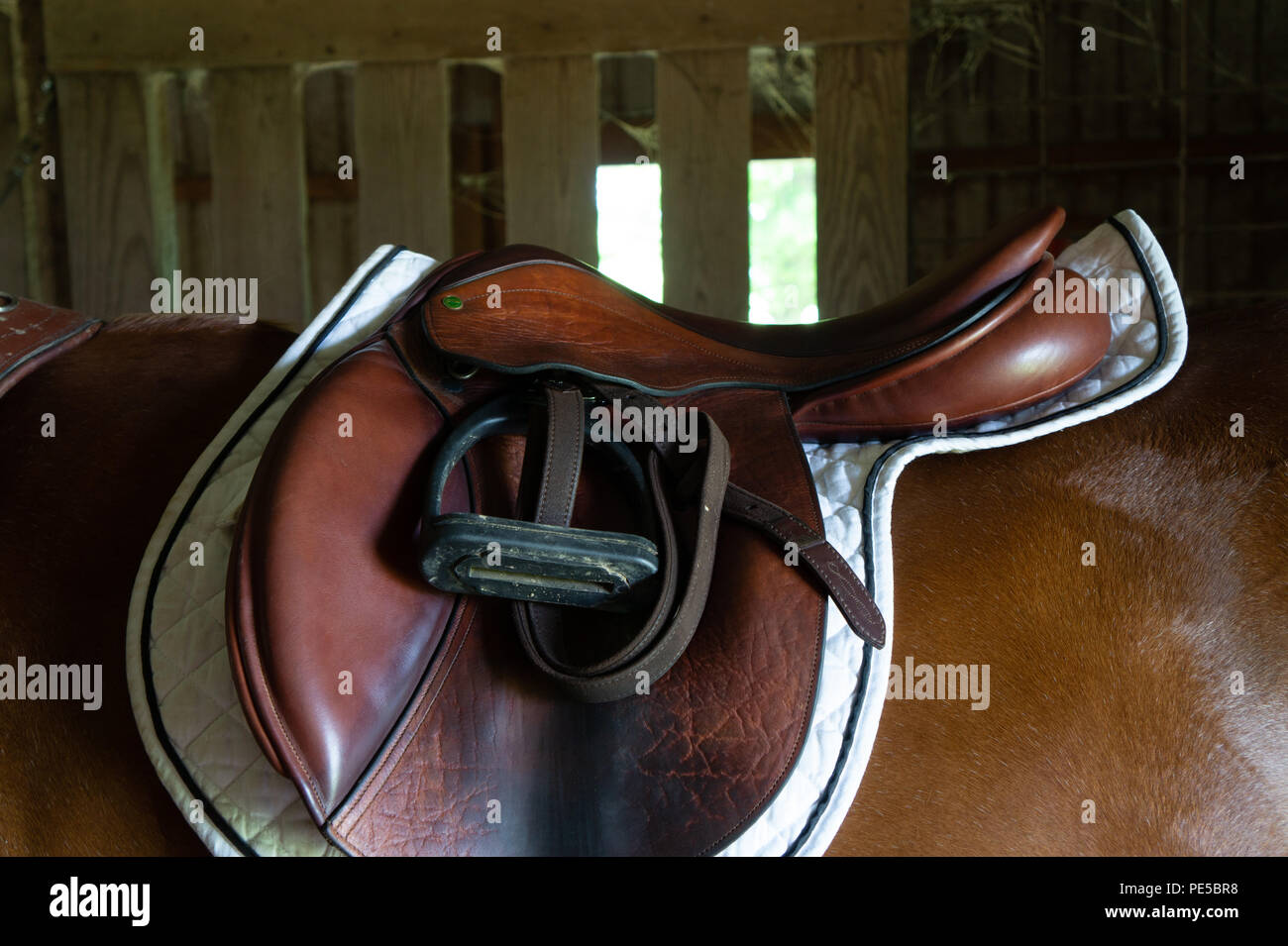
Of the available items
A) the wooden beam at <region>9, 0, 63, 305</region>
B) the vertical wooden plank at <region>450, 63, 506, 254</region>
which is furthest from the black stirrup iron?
the vertical wooden plank at <region>450, 63, 506, 254</region>

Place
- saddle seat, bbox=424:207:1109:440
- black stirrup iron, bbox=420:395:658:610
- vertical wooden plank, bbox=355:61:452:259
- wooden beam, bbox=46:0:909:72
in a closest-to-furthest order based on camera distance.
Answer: black stirrup iron, bbox=420:395:658:610 → saddle seat, bbox=424:207:1109:440 → wooden beam, bbox=46:0:909:72 → vertical wooden plank, bbox=355:61:452:259

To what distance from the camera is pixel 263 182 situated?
92.5 inches

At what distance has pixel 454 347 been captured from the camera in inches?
28.2

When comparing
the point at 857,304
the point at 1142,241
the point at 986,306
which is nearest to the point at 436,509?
the point at 986,306

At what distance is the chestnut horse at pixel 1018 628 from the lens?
0.69m

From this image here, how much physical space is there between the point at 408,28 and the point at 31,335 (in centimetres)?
173

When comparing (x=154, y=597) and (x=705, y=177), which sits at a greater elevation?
(x=705, y=177)

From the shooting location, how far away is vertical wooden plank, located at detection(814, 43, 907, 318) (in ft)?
7.16

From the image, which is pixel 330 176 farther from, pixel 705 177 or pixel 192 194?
pixel 705 177

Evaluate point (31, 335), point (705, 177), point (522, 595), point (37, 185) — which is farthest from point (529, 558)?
point (37, 185)

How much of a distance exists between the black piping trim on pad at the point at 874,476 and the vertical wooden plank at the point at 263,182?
73.5 inches

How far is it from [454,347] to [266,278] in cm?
186

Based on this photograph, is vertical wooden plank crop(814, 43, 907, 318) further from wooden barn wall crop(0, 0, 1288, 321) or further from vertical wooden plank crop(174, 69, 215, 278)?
vertical wooden plank crop(174, 69, 215, 278)

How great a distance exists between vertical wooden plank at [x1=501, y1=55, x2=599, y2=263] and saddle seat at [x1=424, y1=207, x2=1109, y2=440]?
4.78 feet
